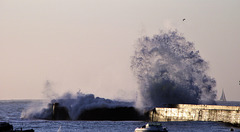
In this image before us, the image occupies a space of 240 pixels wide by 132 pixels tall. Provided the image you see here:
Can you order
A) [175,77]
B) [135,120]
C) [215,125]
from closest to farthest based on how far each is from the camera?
[215,125] → [135,120] → [175,77]

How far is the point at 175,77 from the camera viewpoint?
97625mm

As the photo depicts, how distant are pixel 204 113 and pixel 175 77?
93.7ft

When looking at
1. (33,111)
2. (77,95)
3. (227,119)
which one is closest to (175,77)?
(77,95)

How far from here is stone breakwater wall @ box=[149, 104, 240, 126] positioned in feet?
211

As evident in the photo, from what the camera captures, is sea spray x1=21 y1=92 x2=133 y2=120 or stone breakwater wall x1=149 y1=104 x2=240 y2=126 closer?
stone breakwater wall x1=149 y1=104 x2=240 y2=126

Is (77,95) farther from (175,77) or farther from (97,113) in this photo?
(175,77)

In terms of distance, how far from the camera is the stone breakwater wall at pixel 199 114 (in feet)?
211

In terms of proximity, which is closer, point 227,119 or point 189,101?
point 227,119

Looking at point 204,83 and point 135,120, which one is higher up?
point 204,83

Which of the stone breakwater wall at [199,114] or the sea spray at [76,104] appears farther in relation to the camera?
the sea spray at [76,104]

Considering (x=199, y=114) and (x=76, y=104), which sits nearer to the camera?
(x=199, y=114)

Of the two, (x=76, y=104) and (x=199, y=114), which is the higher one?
(x=76, y=104)

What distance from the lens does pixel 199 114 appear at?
70.2 m

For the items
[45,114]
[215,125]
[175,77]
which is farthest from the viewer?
[175,77]
